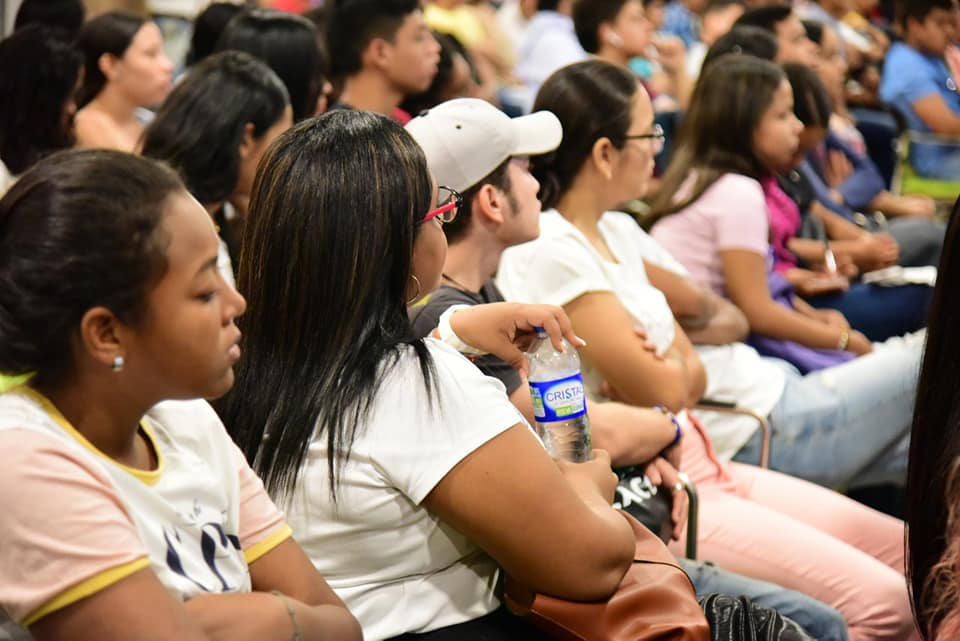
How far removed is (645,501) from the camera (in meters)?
2.20

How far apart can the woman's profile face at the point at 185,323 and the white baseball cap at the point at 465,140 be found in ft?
2.89

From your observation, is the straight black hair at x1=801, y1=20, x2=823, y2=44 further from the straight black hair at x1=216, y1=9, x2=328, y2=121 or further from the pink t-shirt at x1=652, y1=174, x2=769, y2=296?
the straight black hair at x1=216, y1=9, x2=328, y2=121

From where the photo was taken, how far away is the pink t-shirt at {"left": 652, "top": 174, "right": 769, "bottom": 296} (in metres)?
3.36

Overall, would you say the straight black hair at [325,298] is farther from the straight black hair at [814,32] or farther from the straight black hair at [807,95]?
the straight black hair at [814,32]

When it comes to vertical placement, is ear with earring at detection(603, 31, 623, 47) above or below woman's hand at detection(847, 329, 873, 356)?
above

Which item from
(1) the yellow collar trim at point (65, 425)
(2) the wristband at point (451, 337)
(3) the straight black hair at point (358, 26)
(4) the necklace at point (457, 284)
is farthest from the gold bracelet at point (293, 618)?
(3) the straight black hair at point (358, 26)

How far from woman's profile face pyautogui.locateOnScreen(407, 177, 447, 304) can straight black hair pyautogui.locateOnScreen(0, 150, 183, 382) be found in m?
0.51

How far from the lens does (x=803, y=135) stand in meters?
4.22

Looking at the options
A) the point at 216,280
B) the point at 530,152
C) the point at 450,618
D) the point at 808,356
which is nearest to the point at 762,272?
the point at 808,356

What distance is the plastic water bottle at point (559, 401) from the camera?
6.00ft

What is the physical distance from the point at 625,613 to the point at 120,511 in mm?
710

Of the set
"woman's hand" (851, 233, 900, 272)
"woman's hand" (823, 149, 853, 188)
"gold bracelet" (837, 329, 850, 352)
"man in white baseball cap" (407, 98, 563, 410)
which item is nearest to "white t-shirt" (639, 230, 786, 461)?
"gold bracelet" (837, 329, 850, 352)

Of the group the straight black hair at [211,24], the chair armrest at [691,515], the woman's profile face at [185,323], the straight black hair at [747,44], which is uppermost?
the woman's profile face at [185,323]

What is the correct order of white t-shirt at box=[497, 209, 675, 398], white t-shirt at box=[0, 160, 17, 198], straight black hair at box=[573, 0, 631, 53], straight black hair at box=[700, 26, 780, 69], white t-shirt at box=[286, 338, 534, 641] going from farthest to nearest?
straight black hair at box=[573, 0, 631, 53] → straight black hair at box=[700, 26, 780, 69] → white t-shirt at box=[0, 160, 17, 198] → white t-shirt at box=[497, 209, 675, 398] → white t-shirt at box=[286, 338, 534, 641]
